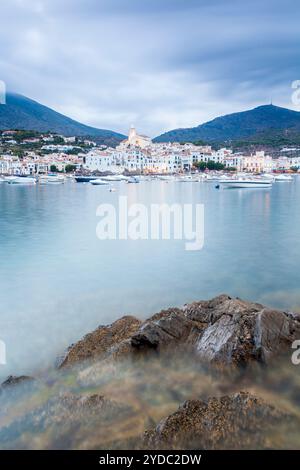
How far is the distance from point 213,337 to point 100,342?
1425 mm

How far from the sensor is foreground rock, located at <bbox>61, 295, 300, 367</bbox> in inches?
149

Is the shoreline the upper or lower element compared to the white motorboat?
lower

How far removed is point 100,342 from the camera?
4.52m

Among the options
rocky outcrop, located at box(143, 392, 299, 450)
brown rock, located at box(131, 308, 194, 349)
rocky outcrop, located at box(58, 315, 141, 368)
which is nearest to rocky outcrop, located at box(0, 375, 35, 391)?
rocky outcrop, located at box(58, 315, 141, 368)

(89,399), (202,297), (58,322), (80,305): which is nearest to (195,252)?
(202,297)

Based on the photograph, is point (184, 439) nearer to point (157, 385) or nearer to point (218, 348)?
point (157, 385)

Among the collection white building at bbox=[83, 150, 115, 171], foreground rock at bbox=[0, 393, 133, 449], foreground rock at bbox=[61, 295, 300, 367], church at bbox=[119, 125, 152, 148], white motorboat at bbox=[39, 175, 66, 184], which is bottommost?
foreground rock at bbox=[0, 393, 133, 449]

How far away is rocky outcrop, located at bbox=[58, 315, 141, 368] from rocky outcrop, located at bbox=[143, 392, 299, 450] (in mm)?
1414

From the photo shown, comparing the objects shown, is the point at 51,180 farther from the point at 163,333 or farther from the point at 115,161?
the point at 163,333

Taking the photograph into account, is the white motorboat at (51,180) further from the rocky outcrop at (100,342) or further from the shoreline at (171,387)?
the shoreline at (171,387)

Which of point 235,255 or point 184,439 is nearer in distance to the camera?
point 184,439

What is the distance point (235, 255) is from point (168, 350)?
21.7 feet

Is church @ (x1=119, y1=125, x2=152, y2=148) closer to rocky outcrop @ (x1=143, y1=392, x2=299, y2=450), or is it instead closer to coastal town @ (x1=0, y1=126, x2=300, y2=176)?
coastal town @ (x1=0, y1=126, x2=300, y2=176)
